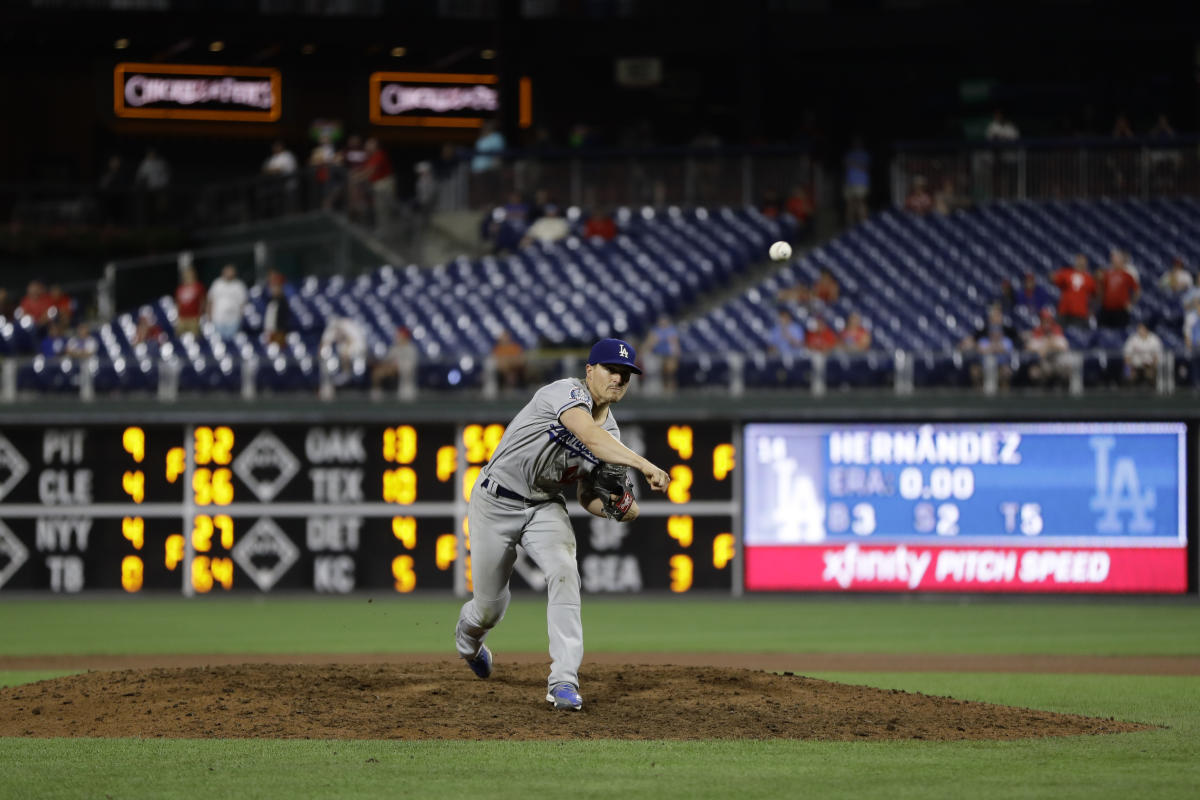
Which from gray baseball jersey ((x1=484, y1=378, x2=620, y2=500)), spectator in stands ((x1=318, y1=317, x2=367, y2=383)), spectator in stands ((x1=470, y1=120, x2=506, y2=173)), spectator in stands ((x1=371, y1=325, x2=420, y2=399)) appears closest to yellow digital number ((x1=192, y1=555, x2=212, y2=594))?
spectator in stands ((x1=318, y1=317, x2=367, y2=383))

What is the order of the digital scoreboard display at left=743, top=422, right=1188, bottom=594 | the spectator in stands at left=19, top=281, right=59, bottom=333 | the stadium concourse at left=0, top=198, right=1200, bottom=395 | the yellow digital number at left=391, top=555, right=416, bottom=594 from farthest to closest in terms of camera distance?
the spectator in stands at left=19, top=281, right=59, bottom=333, the stadium concourse at left=0, top=198, right=1200, bottom=395, the yellow digital number at left=391, top=555, right=416, bottom=594, the digital scoreboard display at left=743, top=422, right=1188, bottom=594

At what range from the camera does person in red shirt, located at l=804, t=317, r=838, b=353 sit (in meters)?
19.4

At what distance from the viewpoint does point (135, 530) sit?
18.7m

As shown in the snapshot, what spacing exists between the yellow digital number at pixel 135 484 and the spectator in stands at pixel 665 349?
5451mm

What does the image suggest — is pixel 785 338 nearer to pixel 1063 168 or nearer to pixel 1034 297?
pixel 1034 297

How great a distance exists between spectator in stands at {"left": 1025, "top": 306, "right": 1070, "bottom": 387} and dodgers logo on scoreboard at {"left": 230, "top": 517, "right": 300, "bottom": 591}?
7.83m

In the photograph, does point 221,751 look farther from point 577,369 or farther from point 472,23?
point 472,23

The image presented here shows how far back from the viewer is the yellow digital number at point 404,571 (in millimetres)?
18484

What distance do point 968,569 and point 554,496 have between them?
9787 millimetres

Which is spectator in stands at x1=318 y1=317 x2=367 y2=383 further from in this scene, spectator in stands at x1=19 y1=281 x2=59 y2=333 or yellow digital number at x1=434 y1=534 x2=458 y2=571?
spectator in stands at x1=19 y1=281 x2=59 y2=333

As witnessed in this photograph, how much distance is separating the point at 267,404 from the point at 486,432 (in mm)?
2408

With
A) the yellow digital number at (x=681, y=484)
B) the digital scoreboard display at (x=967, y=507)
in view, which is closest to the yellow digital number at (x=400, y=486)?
the yellow digital number at (x=681, y=484)

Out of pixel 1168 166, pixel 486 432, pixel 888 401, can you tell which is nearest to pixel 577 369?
pixel 486 432

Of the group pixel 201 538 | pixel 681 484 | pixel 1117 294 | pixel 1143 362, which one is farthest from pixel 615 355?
pixel 1117 294
